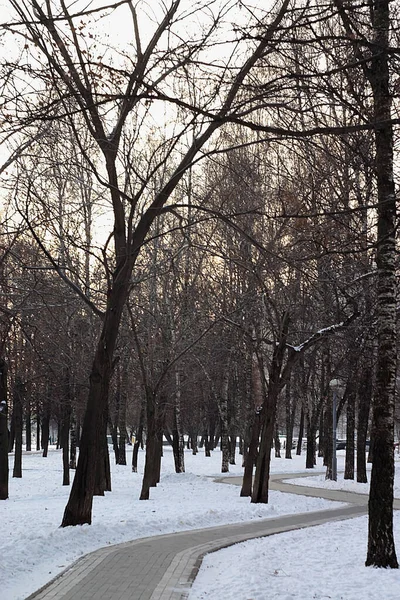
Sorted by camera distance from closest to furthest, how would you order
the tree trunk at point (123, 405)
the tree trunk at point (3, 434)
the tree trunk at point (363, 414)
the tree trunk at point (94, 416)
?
the tree trunk at point (94, 416) → the tree trunk at point (3, 434) → the tree trunk at point (363, 414) → the tree trunk at point (123, 405)

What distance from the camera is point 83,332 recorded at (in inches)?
1068

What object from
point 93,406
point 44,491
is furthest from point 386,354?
point 44,491

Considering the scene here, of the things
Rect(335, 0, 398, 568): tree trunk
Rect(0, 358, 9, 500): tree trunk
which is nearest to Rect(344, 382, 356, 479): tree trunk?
Rect(0, 358, 9, 500): tree trunk

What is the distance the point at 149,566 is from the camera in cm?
965

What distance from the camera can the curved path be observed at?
26.2 ft

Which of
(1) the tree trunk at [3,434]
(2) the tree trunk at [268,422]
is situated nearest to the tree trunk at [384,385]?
(2) the tree trunk at [268,422]

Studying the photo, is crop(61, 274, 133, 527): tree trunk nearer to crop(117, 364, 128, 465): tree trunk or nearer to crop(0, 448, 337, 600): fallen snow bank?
Answer: crop(0, 448, 337, 600): fallen snow bank

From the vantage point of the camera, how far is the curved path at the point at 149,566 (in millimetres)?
7980

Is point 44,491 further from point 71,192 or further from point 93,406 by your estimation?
point 93,406

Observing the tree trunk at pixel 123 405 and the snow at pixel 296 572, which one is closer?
the snow at pixel 296 572

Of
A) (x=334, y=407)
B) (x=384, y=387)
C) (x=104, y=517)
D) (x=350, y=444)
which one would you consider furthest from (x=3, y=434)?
(x=350, y=444)

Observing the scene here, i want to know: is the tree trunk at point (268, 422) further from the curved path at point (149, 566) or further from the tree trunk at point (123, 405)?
the tree trunk at point (123, 405)

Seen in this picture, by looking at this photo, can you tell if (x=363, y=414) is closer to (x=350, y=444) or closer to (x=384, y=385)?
(x=350, y=444)

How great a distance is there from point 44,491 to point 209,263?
9843mm
